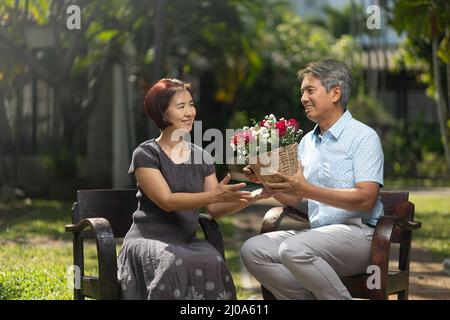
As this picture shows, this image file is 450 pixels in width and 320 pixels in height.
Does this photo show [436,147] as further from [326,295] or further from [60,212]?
[326,295]

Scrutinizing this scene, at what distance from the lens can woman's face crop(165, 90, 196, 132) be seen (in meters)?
4.68

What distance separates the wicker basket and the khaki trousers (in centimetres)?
38

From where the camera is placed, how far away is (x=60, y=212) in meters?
14.4

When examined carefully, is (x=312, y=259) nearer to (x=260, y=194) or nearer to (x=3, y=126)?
(x=260, y=194)

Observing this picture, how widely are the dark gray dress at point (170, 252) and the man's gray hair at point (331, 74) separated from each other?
745 millimetres

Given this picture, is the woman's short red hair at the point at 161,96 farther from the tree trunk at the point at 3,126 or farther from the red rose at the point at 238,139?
the tree trunk at the point at 3,126

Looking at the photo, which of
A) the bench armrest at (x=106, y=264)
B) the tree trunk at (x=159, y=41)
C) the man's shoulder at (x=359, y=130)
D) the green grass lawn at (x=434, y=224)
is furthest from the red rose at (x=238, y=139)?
the tree trunk at (x=159, y=41)

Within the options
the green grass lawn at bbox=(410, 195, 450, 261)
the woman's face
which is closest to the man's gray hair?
the woman's face


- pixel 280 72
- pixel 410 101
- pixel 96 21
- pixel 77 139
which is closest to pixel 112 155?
pixel 77 139

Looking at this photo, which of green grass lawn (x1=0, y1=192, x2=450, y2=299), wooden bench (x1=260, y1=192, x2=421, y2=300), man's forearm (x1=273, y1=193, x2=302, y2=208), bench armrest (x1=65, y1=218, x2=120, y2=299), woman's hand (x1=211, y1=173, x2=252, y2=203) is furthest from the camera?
green grass lawn (x1=0, y1=192, x2=450, y2=299)

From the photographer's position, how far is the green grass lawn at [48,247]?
20.7ft

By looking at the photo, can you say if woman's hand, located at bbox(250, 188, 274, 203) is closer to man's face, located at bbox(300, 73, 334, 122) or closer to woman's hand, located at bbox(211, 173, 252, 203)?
woman's hand, located at bbox(211, 173, 252, 203)
